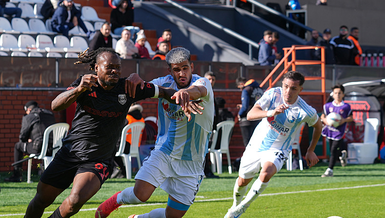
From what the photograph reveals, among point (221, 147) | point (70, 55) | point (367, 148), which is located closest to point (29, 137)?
point (70, 55)

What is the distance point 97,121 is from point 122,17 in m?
12.4

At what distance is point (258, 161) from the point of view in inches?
280

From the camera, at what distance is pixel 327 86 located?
1616 cm

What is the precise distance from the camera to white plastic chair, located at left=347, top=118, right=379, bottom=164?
51.4 ft

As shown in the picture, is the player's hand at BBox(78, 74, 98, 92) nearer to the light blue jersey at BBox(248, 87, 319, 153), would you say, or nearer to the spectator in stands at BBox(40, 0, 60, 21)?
the light blue jersey at BBox(248, 87, 319, 153)

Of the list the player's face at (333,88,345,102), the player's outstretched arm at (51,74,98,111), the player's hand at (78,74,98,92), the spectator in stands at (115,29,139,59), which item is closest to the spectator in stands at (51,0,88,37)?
the spectator in stands at (115,29,139,59)

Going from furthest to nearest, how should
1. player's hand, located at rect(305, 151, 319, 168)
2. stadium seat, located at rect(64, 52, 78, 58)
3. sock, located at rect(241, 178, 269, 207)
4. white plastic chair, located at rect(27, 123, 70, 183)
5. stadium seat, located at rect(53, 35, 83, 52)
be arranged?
stadium seat, located at rect(53, 35, 83, 52)
stadium seat, located at rect(64, 52, 78, 58)
white plastic chair, located at rect(27, 123, 70, 183)
player's hand, located at rect(305, 151, 319, 168)
sock, located at rect(241, 178, 269, 207)

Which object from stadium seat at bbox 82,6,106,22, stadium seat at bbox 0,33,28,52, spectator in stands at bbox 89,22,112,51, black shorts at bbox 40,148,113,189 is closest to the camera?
black shorts at bbox 40,148,113,189

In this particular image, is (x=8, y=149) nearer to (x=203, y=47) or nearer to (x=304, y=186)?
(x=304, y=186)

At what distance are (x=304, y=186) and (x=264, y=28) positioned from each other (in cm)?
1118

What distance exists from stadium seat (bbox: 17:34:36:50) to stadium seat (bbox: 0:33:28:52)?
117 mm

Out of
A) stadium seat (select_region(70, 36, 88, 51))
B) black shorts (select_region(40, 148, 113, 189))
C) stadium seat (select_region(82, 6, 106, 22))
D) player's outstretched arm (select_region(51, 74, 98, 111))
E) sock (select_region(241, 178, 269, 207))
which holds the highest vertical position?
stadium seat (select_region(82, 6, 106, 22))

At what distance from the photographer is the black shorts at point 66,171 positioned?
5.00 meters

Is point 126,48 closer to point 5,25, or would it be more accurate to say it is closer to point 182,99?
point 5,25
